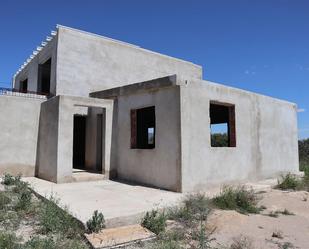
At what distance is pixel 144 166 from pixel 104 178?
1884mm

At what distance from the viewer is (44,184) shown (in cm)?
992

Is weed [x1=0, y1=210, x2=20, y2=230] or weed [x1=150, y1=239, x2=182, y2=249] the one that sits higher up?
weed [x1=0, y1=210, x2=20, y2=230]

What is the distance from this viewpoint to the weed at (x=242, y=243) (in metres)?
4.89

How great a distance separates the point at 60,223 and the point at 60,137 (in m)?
5.27

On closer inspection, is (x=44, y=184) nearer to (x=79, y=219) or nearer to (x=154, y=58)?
(x=79, y=219)

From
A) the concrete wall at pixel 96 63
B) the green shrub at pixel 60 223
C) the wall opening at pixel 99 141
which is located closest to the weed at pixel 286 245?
the green shrub at pixel 60 223

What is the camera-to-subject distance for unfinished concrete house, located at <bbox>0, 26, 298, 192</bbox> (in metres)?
9.12

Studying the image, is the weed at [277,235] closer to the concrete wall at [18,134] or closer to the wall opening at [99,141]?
the wall opening at [99,141]

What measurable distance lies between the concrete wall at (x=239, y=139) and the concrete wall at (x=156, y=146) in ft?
0.92

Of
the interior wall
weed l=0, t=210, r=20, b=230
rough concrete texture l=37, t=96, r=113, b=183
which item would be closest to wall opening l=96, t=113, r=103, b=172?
the interior wall

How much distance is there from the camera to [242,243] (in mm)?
5070

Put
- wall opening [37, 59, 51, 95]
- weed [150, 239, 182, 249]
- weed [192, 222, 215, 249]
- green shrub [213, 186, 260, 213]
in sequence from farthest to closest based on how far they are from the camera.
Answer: wall opening [37, 59, 51, 95]
green shrub [213, 186, 260, 213]
weed [192, 222, 215, 249]
weed [150, 239, 182, 249]

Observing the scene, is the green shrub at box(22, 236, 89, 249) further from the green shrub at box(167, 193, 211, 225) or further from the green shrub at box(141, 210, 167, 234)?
the green shrub at box(167, 193, 211, 225)

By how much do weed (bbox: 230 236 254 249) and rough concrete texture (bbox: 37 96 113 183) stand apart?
6585mm
